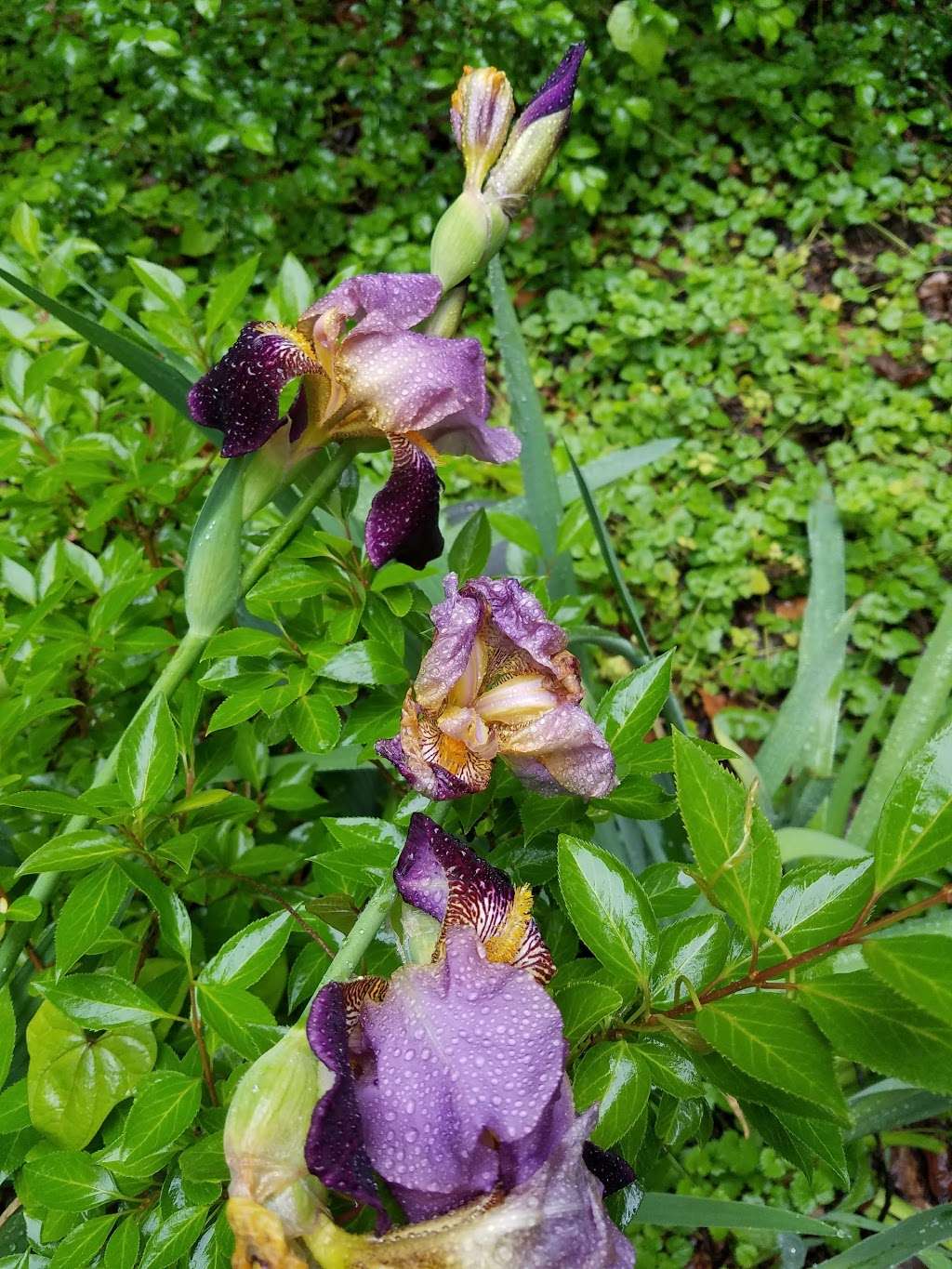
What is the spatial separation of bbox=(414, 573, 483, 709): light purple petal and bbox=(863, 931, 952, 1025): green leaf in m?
0.24

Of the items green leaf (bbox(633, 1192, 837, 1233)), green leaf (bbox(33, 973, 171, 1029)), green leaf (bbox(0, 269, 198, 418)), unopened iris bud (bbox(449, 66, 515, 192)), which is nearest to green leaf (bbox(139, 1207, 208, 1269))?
green leaf (bbox(33, 973, 171, 1029))

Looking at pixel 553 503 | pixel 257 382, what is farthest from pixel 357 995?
pixel 553 503

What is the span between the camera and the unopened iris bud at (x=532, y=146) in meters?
0.63

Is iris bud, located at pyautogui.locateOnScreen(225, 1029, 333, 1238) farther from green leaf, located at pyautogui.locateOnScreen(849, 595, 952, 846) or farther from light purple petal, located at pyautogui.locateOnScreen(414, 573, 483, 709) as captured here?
green leaf, located at pyautogui.locateOnScreen(849, 595, 952, 846)

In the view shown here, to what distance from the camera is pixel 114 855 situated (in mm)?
556

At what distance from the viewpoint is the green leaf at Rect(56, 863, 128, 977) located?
523mm

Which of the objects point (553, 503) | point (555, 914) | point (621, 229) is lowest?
point (555, 914)

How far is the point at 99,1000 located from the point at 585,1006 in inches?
11.8

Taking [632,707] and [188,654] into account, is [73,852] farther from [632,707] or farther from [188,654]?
[632,707]

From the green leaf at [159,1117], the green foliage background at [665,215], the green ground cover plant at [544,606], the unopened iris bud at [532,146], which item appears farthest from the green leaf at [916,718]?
the green leaf at [159,1117]

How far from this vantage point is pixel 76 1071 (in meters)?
0.57

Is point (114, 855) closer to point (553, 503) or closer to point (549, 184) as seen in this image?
point (553, 503)

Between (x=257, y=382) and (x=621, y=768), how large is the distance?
13.8 inches

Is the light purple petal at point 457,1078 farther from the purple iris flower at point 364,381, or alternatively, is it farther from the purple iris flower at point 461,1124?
the purple iris flower at point 364,381
